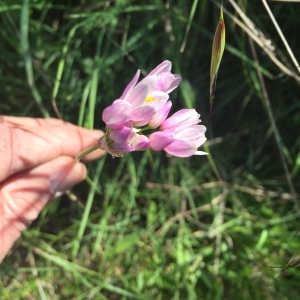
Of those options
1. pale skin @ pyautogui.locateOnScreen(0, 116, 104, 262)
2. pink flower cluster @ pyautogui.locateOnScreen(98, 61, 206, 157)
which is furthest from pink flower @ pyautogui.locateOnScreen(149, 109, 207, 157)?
pale skin @ pyautogui.locateOnScreen(0, 116, 104, 262)

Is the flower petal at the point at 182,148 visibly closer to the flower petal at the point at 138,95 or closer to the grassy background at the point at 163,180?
the flower petal at the point at 138,95

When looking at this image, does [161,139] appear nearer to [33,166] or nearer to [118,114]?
[118,114]

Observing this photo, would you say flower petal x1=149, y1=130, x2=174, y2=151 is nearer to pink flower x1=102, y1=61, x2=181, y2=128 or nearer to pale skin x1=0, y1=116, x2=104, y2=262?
pink flower x1=102, y1=61, x2=181, y2=128

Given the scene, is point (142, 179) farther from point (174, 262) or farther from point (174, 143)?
point (174, 143)

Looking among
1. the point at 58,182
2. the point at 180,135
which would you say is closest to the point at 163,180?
the point at 58,182

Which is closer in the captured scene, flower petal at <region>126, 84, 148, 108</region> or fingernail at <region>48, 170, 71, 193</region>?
flower petal at <region>126, 84, 148, 108</region>

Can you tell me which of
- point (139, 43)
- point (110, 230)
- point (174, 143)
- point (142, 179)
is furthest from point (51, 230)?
point (174, 143)

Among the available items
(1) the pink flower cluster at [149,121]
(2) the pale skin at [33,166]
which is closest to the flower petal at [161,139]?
(1) the pink flower cluster at [149,121]
